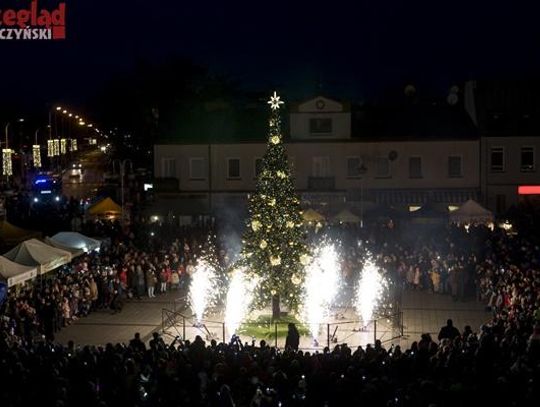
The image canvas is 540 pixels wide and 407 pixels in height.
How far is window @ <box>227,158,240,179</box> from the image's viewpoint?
165ft

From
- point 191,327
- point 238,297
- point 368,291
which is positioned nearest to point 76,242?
point 191,327

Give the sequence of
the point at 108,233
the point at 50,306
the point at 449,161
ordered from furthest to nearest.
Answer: the point at 449,161 < the point at 108,233 < the point at 50,306

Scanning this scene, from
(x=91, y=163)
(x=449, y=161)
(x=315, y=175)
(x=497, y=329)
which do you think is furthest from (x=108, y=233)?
(x=91, y=163)

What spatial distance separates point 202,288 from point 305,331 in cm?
560

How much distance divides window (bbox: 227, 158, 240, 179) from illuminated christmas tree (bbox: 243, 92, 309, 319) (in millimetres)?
25088

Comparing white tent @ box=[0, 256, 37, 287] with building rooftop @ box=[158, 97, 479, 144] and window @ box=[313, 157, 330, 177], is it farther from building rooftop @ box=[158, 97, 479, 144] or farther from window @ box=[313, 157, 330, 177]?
window @ box=[313, 157, 330, 177]

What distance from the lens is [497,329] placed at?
18.9m

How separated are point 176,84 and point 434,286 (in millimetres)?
55533

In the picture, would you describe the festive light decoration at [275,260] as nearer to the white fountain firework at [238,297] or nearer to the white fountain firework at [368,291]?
the white fountain firework at [238,297]

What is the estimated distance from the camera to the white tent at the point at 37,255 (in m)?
26.1

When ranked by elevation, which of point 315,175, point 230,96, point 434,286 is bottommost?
point 434,286

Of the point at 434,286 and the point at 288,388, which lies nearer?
the point at 288,388

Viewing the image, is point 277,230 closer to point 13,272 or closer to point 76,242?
point 13,272

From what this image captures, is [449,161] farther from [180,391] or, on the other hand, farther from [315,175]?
[180,391]
